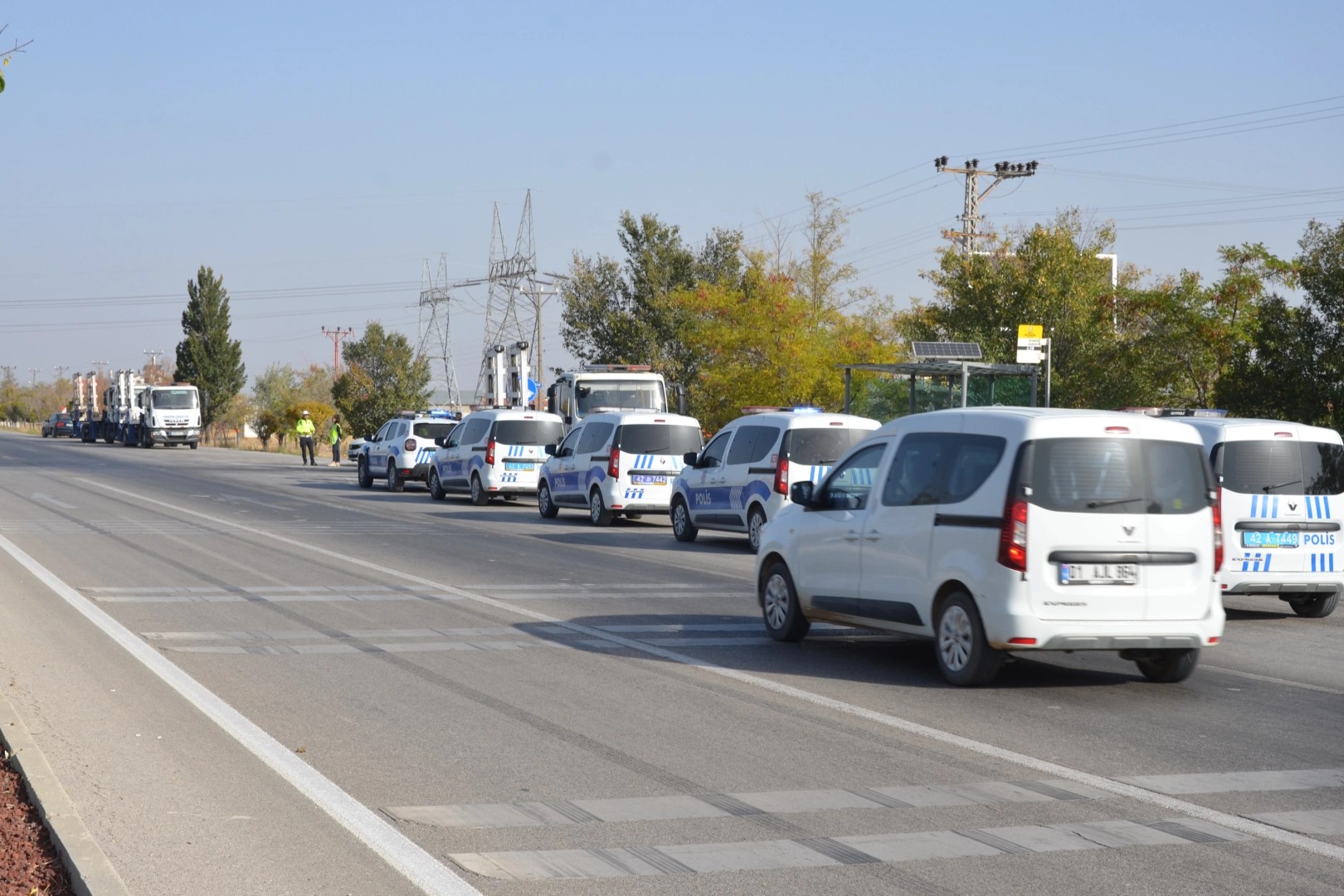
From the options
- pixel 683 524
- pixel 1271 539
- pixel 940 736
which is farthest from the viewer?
pixel 683 524

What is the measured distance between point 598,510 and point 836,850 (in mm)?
19365

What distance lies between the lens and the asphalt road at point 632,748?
229 inches

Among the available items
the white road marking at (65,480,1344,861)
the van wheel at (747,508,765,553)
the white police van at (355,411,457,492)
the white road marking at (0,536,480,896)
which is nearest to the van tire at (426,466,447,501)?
the white police van at (355,411,457,492)

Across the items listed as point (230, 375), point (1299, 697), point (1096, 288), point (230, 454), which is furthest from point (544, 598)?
point (230, 375)

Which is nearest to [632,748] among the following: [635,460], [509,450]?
[635,460]

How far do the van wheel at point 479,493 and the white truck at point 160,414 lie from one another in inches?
1736

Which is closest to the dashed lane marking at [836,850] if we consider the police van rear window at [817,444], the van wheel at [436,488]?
the police van rear window at [817,444]

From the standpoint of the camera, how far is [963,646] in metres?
9.80

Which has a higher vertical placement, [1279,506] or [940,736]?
[1279,506]

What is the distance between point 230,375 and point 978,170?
61.5 metres

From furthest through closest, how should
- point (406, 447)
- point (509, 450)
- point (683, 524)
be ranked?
point (406, 447)
point (509, 450)
point (683, 524)

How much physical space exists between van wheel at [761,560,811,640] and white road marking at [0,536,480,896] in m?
4.41

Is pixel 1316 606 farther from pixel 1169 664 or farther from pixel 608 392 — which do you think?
pixel 608 392

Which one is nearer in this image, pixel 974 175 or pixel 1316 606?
pixel 1316 606
